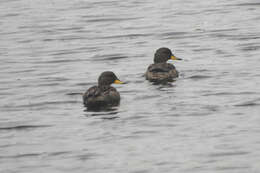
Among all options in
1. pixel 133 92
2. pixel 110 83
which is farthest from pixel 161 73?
pixel 110 83

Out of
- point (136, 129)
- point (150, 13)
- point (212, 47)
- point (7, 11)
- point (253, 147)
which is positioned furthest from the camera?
point (7, 11)

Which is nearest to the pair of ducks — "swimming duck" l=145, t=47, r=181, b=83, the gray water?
"swimming duck" l=145, t=47, r=181, b=83

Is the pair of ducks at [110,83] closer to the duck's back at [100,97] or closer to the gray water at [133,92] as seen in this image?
the duck's back at [100,97]

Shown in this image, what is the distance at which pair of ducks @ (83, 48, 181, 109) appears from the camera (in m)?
16.0

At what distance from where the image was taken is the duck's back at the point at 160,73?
18.6 metres

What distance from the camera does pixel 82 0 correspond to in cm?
3578

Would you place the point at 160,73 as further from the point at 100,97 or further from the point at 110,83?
the point at 100,97

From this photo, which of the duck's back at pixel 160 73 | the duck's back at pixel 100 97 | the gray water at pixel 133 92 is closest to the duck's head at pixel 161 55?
the gray water at pixel 133 92

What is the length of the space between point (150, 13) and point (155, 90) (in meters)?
13.7

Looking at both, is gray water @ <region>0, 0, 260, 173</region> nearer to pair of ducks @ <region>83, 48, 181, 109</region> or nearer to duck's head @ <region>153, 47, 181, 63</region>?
pair of ducks @ <region>83, 48, 181, 109</region>

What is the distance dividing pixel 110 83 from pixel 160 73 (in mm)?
1990

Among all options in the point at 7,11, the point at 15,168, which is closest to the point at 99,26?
the point at 7,11

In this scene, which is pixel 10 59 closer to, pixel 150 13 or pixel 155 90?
pixel 155 90

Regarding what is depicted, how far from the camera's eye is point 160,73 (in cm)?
1862
